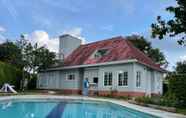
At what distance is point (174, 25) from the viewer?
8211 mm

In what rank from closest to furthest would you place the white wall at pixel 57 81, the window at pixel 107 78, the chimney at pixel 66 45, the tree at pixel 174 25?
the tree at pixel 174 25
the window at pixel 107 78
the white wall at pixel 57 81
the chimney at pixel 66 45

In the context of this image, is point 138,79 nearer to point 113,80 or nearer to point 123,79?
point 123,79

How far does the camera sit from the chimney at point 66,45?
36.8m

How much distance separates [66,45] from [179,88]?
2178 centimetres

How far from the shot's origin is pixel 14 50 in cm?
3475


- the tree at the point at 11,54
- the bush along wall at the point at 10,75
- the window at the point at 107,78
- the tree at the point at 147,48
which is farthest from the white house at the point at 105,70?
Answer: the tree at the point at 147,48

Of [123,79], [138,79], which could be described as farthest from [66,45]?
[138,79]

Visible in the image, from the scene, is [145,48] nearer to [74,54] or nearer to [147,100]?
[74,54]

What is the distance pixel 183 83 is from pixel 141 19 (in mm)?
7930

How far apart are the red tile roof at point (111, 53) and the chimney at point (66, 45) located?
86 centimetres

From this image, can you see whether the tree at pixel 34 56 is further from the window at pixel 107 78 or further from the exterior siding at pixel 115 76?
the window at pixel 107 78

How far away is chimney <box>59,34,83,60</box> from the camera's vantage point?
3681 centimetres

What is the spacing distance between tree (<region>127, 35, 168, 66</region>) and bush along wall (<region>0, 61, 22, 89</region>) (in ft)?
62.5

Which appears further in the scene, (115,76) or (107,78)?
(107,78)
